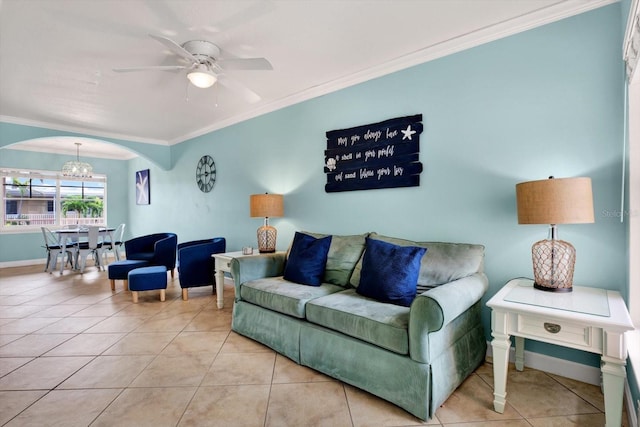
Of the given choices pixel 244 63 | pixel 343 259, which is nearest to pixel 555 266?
pixel 343 259

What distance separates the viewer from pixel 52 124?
479 centimetres

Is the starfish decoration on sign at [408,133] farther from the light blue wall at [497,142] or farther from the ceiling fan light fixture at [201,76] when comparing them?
the ceiling fan light fixture at [201,76]

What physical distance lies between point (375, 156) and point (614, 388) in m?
2.24

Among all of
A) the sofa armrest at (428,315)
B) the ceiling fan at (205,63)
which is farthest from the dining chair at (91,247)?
the sofa armrest at (428,315)

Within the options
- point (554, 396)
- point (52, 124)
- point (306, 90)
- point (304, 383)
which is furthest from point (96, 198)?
point (554, 396)

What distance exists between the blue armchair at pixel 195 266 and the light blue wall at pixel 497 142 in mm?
1184

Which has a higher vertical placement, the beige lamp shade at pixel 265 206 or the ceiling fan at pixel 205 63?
the ceiling fan at pixel 205 63

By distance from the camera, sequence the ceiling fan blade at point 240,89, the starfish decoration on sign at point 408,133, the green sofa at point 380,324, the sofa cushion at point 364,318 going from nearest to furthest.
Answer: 1. the green sofa at point 380,324
2. the sofa cushion at point 364,318
3. the starfish decoration on sign at point 408,133
4. the ceiling fan blade at point 240,89

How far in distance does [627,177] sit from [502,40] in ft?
4.20

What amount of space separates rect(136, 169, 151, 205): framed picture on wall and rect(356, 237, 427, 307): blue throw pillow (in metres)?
6.15

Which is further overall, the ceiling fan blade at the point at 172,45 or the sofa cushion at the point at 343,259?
the sofa cushion at the point at 343,259

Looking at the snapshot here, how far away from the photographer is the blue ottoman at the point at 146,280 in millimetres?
3787

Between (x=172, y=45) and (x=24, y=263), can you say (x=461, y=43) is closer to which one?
(x=172, y=45)

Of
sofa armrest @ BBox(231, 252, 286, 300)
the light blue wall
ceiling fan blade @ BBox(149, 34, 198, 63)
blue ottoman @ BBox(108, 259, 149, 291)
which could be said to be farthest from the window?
ceiling fan blade @ BBox(149, 34, 198, 63)
